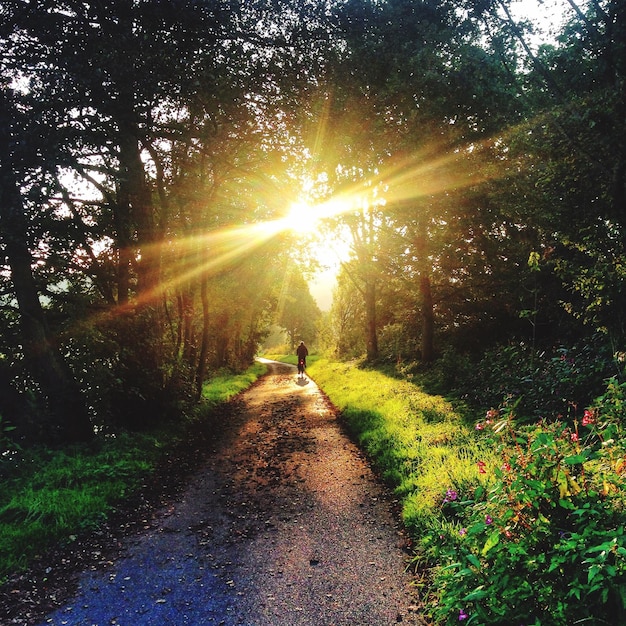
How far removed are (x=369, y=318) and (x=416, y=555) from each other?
2332 centimetres

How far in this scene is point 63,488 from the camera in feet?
21.2

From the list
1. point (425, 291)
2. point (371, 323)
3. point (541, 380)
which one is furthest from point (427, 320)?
point (541, 380)

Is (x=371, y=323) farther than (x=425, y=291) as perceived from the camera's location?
Yes

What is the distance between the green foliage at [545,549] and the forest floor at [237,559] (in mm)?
767

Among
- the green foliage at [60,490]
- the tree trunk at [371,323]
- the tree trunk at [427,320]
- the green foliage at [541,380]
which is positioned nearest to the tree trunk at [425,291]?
the tree trunk at [427,320]

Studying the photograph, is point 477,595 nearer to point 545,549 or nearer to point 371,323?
point 545,549

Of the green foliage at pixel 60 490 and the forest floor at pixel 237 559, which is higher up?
the green foliage at pixel 60 490

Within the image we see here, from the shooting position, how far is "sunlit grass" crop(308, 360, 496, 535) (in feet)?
18.2

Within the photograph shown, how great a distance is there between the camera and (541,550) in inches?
132

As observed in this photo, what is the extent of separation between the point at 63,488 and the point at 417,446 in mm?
6193

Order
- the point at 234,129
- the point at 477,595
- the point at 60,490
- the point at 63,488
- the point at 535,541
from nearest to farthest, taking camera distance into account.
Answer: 1. the point at 477,595
2. the point at 535,541
3. the point at 60,490
4. the point at 63,488
5. the point at 234,129

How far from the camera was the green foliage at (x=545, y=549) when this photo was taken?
9.37 feet

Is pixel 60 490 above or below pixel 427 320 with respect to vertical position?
above

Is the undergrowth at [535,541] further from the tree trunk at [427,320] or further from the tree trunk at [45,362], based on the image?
the tree trunk at [427,320]
